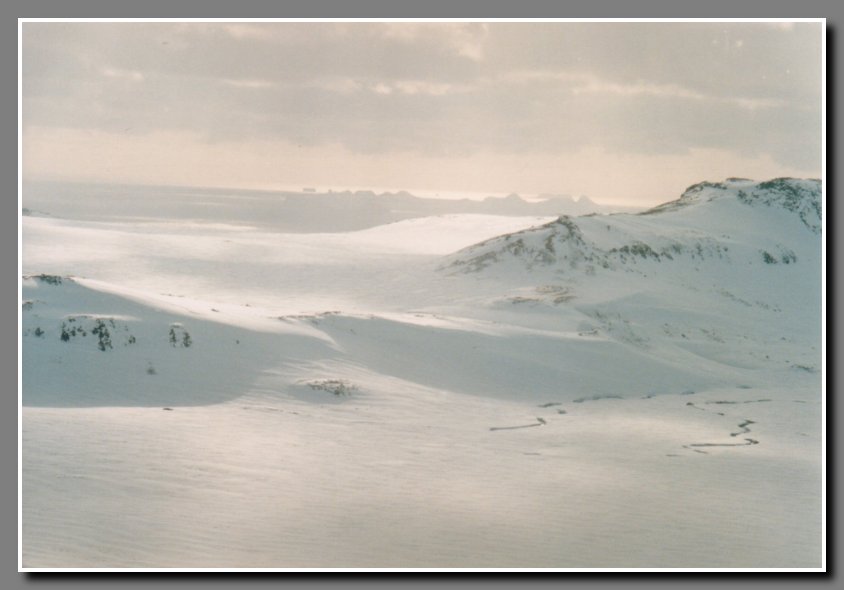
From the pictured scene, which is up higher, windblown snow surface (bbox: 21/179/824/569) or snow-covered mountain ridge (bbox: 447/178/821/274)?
snow-covered mountain ridge (bbox: 447/178/821/274)

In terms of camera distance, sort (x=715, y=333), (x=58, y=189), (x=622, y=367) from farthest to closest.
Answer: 1. (x=715, y=333)
2. (x=622, y=367)
3. (x=58, y=189)

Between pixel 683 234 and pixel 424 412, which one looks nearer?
pixel 424 412

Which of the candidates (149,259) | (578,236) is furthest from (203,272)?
(578,236)

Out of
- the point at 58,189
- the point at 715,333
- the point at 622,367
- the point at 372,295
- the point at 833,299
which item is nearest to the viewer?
the point at 833,299

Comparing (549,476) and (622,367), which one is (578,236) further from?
(549,476)

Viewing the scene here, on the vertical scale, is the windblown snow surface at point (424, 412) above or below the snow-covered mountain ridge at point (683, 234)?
below

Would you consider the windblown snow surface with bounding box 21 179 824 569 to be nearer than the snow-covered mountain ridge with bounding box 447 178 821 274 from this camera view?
Yes

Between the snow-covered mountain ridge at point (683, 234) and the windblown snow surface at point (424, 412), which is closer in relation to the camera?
the windblown snow surface at point (424, 412)

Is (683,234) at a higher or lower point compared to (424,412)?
higher
